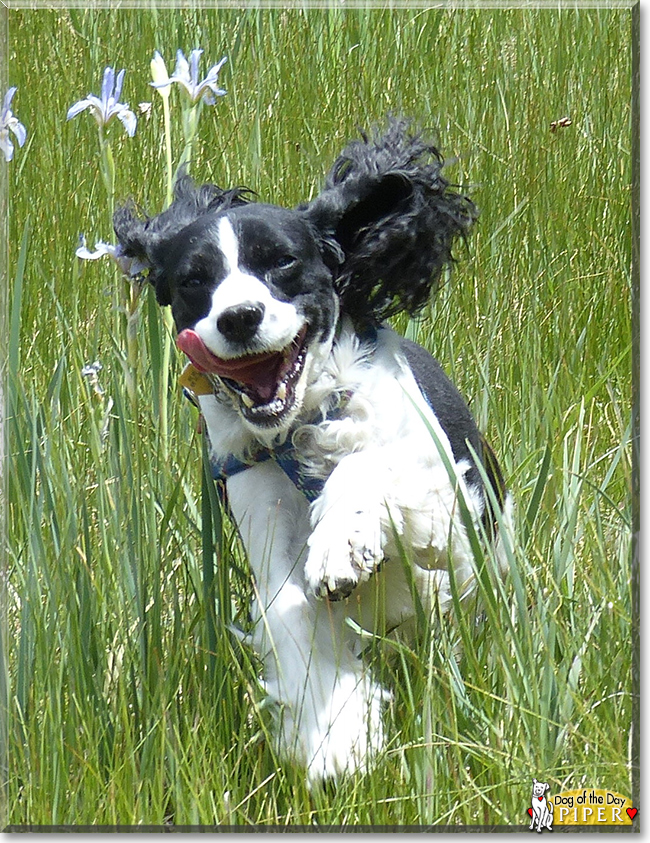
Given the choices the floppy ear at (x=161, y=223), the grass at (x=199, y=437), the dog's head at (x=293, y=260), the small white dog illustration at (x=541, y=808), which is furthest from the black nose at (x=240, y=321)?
the small white dog illustration at (x=541, y=808)

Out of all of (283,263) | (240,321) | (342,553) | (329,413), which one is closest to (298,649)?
(342,553)

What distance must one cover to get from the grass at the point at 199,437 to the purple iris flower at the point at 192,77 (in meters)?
0.11

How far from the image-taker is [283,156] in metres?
2.61

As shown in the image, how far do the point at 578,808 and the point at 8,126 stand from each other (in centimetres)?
157

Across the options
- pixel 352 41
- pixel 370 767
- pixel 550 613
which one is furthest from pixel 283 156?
pixel 370 767

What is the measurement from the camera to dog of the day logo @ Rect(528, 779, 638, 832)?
1902 millimetres

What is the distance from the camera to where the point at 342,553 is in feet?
6.35

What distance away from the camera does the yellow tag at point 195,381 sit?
85.5 inches

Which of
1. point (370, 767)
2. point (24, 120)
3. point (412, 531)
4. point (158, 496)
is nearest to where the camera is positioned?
point (370, 767)

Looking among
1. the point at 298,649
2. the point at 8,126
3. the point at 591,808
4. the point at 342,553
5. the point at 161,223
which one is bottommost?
the point at 591,808

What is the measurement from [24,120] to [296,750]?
1.39 meters

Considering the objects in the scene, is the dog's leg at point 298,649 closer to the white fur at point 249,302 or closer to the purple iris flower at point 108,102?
the white fur at point 249,302

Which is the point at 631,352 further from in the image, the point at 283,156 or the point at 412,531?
the point at 283,156

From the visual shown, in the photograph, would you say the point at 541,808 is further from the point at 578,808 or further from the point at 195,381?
the point at 195,381
